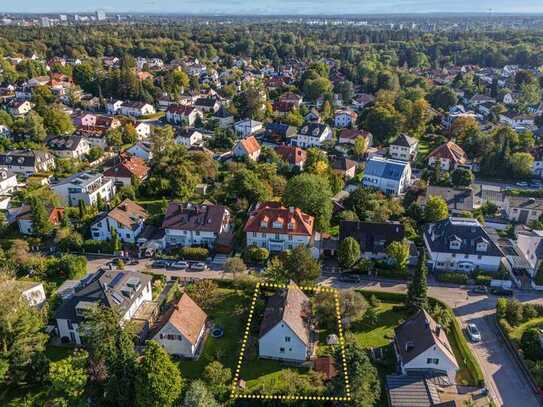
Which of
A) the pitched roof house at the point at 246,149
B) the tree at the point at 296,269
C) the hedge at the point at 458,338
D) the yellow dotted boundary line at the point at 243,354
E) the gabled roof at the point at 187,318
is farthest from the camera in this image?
the pitched roof house at the point at 246,149

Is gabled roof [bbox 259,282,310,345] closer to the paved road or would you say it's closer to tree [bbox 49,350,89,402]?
the paved road

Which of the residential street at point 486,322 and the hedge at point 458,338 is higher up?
the hedge at point 458,338

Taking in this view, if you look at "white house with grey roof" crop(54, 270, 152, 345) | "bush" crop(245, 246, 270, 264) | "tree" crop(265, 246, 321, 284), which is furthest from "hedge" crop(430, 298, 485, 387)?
"white house with grey roof" crop(54, 270, 152, 345)

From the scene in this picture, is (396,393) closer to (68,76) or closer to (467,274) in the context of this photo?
(467,274)

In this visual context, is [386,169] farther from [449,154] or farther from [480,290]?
[480,290]

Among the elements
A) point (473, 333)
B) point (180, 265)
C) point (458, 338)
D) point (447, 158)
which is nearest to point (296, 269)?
point (180, 265)

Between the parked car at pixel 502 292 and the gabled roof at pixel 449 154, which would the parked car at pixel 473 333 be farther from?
the gabled roof at pixel 449 154

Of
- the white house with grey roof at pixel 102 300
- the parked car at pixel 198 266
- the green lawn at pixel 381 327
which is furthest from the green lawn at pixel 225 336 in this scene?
the green lawn at pixel 381 327
